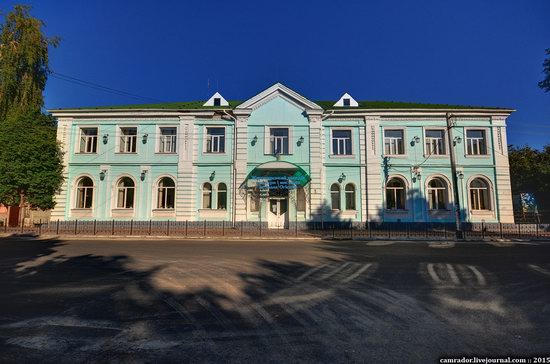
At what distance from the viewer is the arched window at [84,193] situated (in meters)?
24.0

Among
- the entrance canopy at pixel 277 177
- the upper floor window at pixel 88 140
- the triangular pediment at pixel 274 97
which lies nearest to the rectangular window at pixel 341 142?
the triangular pediment at pixel 274 97

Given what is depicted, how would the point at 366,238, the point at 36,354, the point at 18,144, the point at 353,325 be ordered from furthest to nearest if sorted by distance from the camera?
the point at 18,144 < the point at 366,238 < the point at 353,325 < the point at 36,354

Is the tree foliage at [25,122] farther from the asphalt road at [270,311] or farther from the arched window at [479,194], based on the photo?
the arched window at [479,194]

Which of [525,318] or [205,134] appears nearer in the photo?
[525,318]

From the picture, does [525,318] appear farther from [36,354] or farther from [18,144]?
[18,144]

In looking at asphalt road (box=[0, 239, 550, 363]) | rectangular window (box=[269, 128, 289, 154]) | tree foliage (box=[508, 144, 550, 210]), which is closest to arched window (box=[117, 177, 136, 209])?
rectangular window (box=[269, 128, 289, 154])

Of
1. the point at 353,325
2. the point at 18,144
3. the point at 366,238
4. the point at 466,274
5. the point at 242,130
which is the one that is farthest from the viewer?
the point at 242,130

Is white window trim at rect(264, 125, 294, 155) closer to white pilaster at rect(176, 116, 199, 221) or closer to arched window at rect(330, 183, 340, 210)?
arched window at rect(330, 183, 340, 210)

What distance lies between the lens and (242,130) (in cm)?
2386

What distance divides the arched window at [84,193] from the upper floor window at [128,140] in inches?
146

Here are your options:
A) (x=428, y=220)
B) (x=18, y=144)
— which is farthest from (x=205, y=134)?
(x=428, y=220)

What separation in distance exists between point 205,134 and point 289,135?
22.2 ft

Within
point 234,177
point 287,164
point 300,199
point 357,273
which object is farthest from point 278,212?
point 357,273

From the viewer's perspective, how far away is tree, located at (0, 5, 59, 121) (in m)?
25.0
